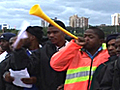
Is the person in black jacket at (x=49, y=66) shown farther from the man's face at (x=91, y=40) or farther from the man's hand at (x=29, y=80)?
the man's face at (x=91, y=40)

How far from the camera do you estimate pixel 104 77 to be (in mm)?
2670

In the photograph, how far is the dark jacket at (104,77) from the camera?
8.61 feet

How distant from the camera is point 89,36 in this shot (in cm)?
313

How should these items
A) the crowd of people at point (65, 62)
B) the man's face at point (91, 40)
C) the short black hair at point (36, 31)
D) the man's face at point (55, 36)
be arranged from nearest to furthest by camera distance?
the crowd of people at point (65, 62) → the man's face at point (91, 40) → the man's face at point (55, 36) → the short black hair at point (36, 31)

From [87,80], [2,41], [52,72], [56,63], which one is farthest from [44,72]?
[2,41]

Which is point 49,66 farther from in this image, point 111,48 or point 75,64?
point 111,48

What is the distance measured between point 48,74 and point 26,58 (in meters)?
0.39

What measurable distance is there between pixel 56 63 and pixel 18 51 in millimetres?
518

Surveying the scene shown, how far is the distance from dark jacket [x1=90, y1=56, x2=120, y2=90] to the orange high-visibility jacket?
8 cm

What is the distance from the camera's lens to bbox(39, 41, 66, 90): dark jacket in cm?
335

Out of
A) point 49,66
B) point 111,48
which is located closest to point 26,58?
point 49,66

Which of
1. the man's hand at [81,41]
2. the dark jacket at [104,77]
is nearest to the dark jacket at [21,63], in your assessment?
the man's hand at [81,41]

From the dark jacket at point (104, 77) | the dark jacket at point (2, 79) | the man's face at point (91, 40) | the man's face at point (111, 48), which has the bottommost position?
the dark jacket at point (2, 79)

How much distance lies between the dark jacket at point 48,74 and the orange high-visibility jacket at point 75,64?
28cm
